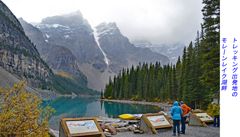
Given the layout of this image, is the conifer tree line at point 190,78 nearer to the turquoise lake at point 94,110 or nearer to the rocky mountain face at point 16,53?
the turquoise lake at point 94,110

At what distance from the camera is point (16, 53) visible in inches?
5212

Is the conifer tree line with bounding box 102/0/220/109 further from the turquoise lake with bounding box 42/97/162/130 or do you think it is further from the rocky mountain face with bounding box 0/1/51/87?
the rocky mountain face with bounding box 0/1/51/87

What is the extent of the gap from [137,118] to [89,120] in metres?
8.06

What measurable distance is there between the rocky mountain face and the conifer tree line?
68.0 meters

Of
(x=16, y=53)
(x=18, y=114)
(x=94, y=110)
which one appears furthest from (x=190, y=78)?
(x=16, y=53)

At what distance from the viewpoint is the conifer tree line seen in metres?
17.2

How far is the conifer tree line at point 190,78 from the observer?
17.2 m

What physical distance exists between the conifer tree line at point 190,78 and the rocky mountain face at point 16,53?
68.0 m

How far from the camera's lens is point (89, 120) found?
8.76m

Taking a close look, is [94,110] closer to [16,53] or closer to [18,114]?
[18,114]

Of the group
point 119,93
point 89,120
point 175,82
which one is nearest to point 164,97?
point 175,82

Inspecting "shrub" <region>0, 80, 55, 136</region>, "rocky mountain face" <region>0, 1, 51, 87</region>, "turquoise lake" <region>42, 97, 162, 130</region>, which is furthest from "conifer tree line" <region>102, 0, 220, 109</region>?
Answer: "rocky mountain face" <region>0, 1, 51, 87</region>

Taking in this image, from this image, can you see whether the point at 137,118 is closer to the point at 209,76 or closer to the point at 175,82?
the point at 209,76

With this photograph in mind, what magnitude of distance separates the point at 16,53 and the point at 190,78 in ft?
427
